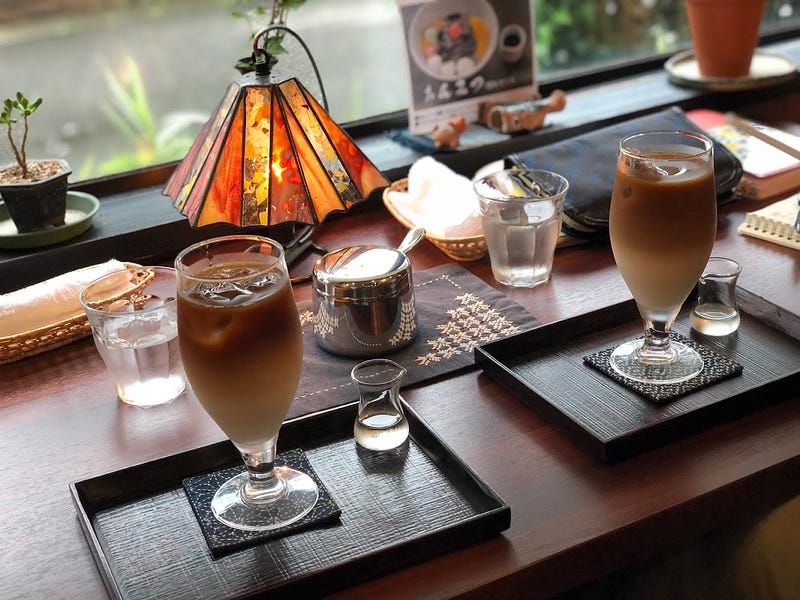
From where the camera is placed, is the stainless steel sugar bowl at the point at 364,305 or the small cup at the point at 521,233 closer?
the stainless steel sugar bowl at the point at 364,305

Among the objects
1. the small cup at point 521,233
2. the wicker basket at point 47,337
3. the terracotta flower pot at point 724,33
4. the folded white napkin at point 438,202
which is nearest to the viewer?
the wicker basket at point 47,337

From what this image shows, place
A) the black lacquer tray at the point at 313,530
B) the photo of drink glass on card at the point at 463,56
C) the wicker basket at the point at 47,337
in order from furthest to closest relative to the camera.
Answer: the photo of drink glass on card at the point at 463,56, the wicker basket at the point at 47,337, the black lacquer tray at the point at 313,530

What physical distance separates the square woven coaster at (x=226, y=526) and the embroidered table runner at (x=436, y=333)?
0.42 ft

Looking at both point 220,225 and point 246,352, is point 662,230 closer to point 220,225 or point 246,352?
point 246,352

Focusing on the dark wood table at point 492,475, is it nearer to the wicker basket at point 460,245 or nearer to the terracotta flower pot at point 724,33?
the wicker basket at point 460,245

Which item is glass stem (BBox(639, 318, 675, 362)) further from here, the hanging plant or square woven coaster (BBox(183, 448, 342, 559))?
the hanging plant

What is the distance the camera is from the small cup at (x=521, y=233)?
53.7 inches

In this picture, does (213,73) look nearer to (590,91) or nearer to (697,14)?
(590,91)

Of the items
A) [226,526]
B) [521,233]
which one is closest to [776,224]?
[521,233]

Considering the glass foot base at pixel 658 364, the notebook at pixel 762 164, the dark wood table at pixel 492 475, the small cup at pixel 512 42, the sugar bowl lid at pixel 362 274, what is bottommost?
the dark wood table at pixel 492 475

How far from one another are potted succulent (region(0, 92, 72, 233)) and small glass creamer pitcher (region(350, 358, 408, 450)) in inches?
26.4

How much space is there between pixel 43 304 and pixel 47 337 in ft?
0.15

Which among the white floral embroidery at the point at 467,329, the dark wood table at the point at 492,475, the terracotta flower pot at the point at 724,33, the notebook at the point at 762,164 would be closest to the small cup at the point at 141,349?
the dark wood table at the point at 492,475

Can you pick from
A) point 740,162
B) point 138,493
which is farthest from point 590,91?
point 138,493
